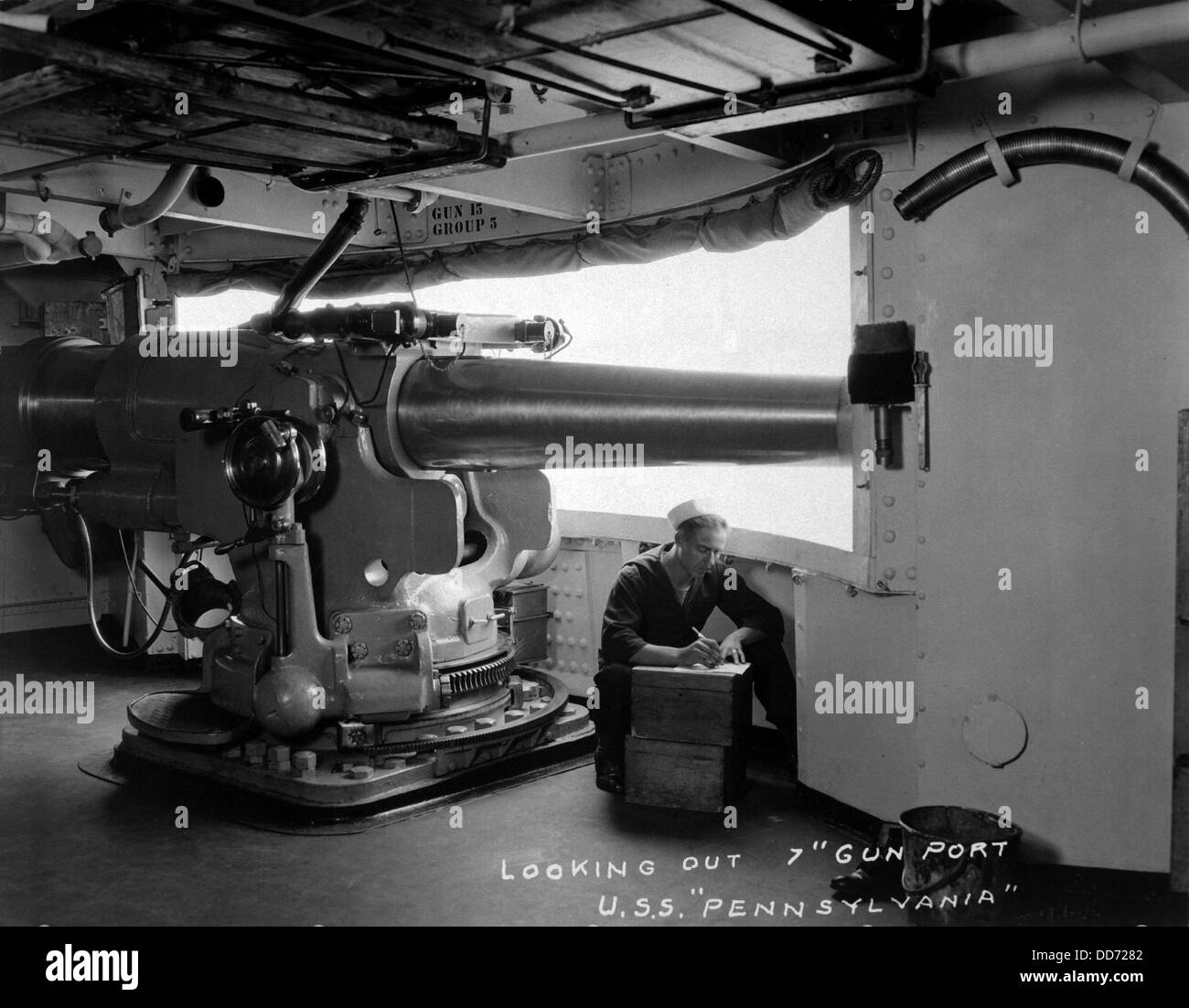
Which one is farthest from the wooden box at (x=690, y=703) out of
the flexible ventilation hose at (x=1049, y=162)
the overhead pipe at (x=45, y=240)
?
the overhead pipe at (x=45, y=240)

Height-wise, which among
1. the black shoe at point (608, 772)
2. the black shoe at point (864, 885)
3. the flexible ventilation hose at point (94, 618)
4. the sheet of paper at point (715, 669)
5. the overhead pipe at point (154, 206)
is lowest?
the black shoe at point (864, 885)

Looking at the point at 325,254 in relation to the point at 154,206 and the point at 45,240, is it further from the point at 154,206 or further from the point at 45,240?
the point at 45,240

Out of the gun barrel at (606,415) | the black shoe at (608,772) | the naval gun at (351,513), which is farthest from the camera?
the black shoe at (608,772)

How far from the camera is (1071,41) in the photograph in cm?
343

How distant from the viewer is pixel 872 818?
4766mm

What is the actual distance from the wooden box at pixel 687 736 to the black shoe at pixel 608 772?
0.17 meters

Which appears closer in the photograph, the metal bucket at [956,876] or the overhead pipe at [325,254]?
the metal bucket at [956,876]

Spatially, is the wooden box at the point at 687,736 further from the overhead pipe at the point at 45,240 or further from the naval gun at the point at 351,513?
the overhead pipe at the point at 45,240

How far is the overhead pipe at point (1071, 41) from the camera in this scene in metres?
3.24

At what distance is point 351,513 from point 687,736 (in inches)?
69.0

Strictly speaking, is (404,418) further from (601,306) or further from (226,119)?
(601,306)

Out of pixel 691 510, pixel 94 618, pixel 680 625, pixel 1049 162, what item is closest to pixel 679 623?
pixel 680 625
